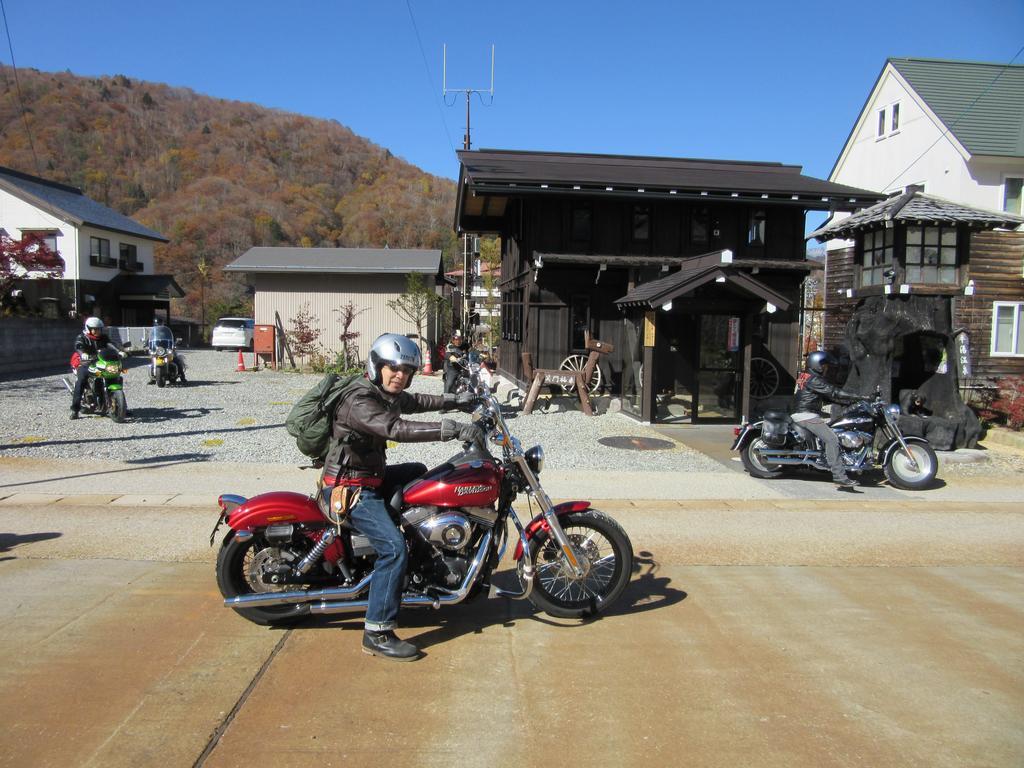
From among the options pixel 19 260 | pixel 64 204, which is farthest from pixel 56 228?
pixel 19 260

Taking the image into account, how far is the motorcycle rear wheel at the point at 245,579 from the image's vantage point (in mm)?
4164

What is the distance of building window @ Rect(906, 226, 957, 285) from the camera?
459 inches

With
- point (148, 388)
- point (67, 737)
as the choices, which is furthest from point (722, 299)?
point (148, 388)

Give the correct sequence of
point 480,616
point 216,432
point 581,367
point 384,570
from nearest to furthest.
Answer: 1. point 384,570
2. point 480,616
3. point 216,432
4. point 581,367

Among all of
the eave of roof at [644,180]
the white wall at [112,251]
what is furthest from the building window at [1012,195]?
the white wall at [112,251]

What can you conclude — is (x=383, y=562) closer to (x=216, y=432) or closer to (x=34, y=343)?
(x=216, y=432)

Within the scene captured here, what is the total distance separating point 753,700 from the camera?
3.56m

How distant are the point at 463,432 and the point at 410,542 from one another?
75 centimetres

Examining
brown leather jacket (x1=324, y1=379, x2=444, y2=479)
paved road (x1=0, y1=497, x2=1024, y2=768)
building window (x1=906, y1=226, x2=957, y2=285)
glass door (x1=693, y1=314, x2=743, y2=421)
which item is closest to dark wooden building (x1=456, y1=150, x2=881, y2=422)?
glass door (x1=693, y1=314, x2=743, y2=421)

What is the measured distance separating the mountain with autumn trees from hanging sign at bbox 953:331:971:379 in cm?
4822

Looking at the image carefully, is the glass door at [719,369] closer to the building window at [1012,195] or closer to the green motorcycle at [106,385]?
the green motorcycle at [106,385]

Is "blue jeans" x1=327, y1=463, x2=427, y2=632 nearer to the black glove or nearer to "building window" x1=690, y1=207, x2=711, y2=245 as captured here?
the black glove

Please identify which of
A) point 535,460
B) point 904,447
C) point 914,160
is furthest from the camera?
point 914,160

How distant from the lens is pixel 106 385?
12281mm
